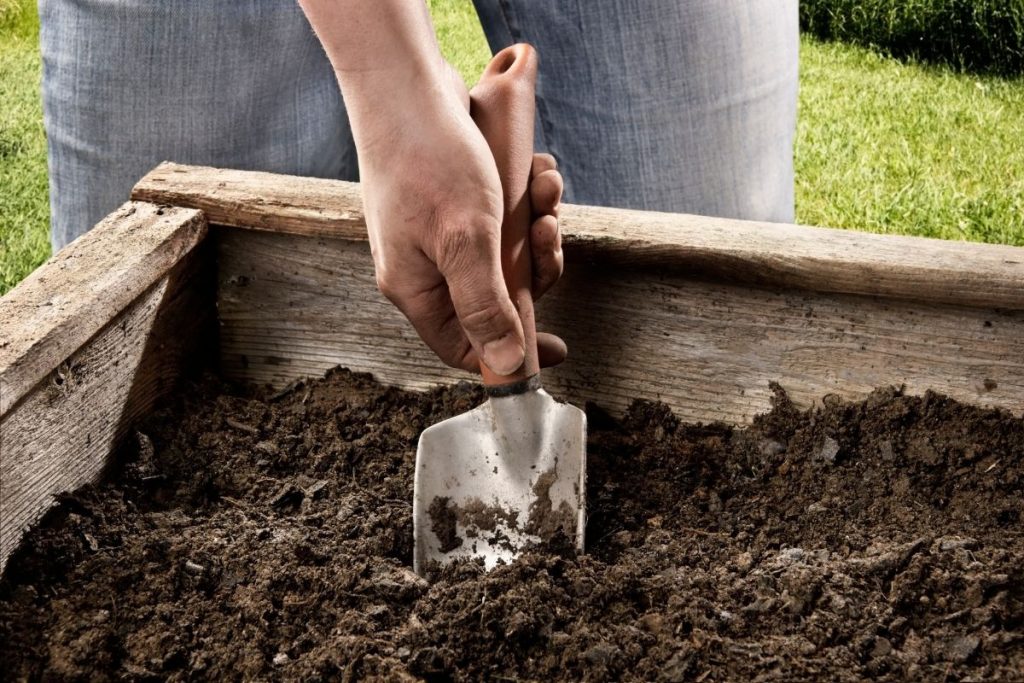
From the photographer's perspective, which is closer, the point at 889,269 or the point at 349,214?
the point at 889,269

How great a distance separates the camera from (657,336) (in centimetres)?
154

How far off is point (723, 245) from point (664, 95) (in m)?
0.69

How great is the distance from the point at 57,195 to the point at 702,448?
4.17ft

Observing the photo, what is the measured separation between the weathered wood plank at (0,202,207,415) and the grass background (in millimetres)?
1362

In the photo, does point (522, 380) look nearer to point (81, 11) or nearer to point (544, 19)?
point (544, 19)

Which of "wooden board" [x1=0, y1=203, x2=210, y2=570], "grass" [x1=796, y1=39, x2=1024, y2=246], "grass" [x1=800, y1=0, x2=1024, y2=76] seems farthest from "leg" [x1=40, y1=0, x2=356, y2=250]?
"grass" [x1=800, y1=0, x2=1024, y2=76]

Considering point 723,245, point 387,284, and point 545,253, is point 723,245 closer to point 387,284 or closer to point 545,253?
point 545,253

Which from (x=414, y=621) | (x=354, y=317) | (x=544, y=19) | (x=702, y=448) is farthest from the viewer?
(x=544, y=19)

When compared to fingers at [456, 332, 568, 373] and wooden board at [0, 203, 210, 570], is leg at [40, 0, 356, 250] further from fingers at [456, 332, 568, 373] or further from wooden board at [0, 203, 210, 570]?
fingers at [456, 332, 568, 373]

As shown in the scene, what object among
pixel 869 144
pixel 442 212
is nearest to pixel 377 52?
pixel 442 212

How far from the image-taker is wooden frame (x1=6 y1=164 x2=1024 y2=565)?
135 cm

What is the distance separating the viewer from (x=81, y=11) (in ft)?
6.11

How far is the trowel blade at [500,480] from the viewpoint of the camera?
53.1 inches

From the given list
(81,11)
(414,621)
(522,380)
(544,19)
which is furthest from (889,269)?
(81,11)
